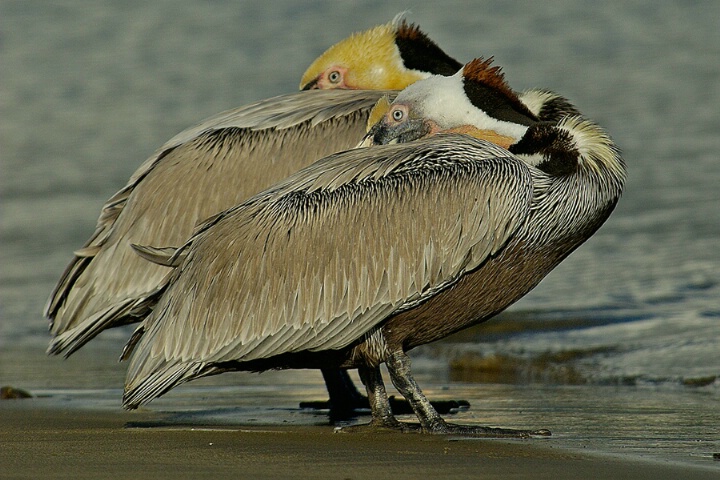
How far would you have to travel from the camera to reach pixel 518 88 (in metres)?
16.1

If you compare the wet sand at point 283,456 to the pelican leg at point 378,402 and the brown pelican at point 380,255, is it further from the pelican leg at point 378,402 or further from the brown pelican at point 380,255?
the brown pelican at point 380,255

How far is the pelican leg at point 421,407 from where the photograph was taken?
5.81 metres

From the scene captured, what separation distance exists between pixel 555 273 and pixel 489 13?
34.4 ft

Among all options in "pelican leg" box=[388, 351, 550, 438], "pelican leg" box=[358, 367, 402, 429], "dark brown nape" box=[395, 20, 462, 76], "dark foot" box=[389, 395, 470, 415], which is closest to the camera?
"pelican leg" box=[388, 351, 550, 438]

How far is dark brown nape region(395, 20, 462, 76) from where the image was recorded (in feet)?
27.4

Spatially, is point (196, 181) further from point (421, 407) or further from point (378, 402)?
point (421, 407)

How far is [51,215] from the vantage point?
13836 mm

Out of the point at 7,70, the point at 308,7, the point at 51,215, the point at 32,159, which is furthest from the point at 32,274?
the point at 308,7

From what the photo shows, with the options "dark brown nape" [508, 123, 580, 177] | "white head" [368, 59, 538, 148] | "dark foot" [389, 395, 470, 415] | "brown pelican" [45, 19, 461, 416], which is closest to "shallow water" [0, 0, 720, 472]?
"dark foot" [389, 395, 470, 415]

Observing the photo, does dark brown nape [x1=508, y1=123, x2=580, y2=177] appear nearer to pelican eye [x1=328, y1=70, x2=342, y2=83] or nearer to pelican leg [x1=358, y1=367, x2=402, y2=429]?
pelican leg [x1=358, y1=367, x2=402, y2=429]

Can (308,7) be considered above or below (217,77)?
above

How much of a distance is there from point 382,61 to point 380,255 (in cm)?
A: 294

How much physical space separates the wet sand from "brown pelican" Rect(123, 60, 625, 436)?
37 cm

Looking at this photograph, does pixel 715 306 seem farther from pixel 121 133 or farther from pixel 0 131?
pixel 0 131
